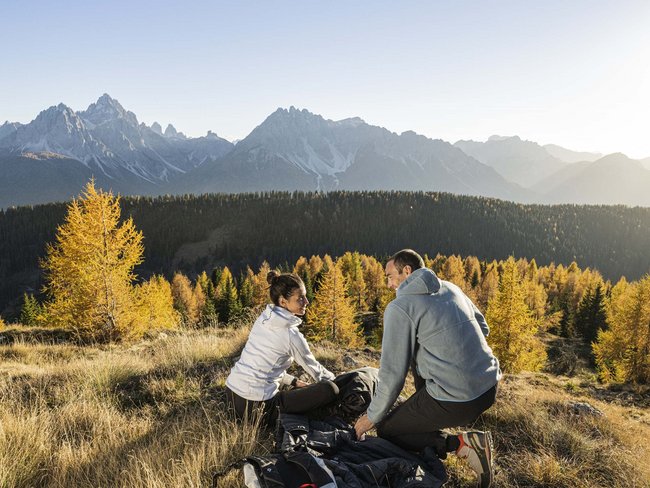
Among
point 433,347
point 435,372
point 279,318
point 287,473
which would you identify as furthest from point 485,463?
point 279,318

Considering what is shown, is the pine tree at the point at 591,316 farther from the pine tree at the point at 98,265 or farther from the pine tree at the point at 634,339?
the pine tree at the point at 98,265

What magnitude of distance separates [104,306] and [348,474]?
14401 mm

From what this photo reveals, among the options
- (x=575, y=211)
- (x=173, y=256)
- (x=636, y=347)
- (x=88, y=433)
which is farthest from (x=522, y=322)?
(x=575, y=211)

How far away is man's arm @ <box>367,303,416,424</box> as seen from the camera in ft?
11.6

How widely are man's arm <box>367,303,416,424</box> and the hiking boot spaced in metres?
0.80

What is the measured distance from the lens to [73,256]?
1482 centimetres

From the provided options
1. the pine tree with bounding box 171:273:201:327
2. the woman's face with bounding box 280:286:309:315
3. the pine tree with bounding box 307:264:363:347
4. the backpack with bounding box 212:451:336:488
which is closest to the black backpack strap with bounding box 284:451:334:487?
the backpack with bounding box 212:451:336:488

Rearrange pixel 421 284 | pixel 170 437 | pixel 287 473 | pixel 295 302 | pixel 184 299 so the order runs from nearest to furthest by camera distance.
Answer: pixel 287 473 < pixel 421 284 < pixel 170 437 < pixel 295 302 < pixel 184 299

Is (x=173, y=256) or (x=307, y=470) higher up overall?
(x=307, y=470)

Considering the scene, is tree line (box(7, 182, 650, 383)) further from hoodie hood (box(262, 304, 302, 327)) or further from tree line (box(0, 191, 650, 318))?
tree line (box(0, 191, 650, 318))

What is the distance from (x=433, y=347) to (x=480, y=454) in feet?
3.52

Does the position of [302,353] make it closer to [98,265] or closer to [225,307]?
[98,265]

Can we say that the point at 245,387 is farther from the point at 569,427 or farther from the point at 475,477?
the point at 569,427

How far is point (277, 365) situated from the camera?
15.1ft
